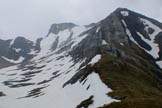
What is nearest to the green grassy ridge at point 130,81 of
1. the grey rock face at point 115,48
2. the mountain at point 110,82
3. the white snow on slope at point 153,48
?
the mountain at point 110,82

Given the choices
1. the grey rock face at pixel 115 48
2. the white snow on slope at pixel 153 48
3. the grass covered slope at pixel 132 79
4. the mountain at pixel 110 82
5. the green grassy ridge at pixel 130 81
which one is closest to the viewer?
the green grassy ridge at pixel 130 81

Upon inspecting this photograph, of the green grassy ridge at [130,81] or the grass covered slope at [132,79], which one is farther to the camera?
the grass covered slope at [132,79]

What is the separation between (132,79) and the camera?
11312 centimetres

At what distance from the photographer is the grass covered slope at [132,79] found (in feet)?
255

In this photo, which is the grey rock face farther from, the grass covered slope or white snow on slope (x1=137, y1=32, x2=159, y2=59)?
white snow on slope (x1=137, y1=32, x2=159, y2=59)

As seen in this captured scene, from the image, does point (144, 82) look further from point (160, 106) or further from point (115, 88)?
point (160, 106)

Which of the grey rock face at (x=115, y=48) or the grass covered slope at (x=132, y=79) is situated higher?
the grey rock face at (x=115, y=48)

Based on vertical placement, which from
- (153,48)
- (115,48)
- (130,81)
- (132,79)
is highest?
(153,48)

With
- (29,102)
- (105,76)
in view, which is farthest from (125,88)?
(29,102)

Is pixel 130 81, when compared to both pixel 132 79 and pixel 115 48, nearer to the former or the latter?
pixel 132 79

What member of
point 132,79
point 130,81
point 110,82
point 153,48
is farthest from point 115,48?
point 110,82

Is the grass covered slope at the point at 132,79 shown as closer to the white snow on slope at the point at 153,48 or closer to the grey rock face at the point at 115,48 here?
the grey rock face at the point at 115,48

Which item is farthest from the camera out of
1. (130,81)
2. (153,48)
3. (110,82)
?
(153,48)

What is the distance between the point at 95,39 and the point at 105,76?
80095mm
